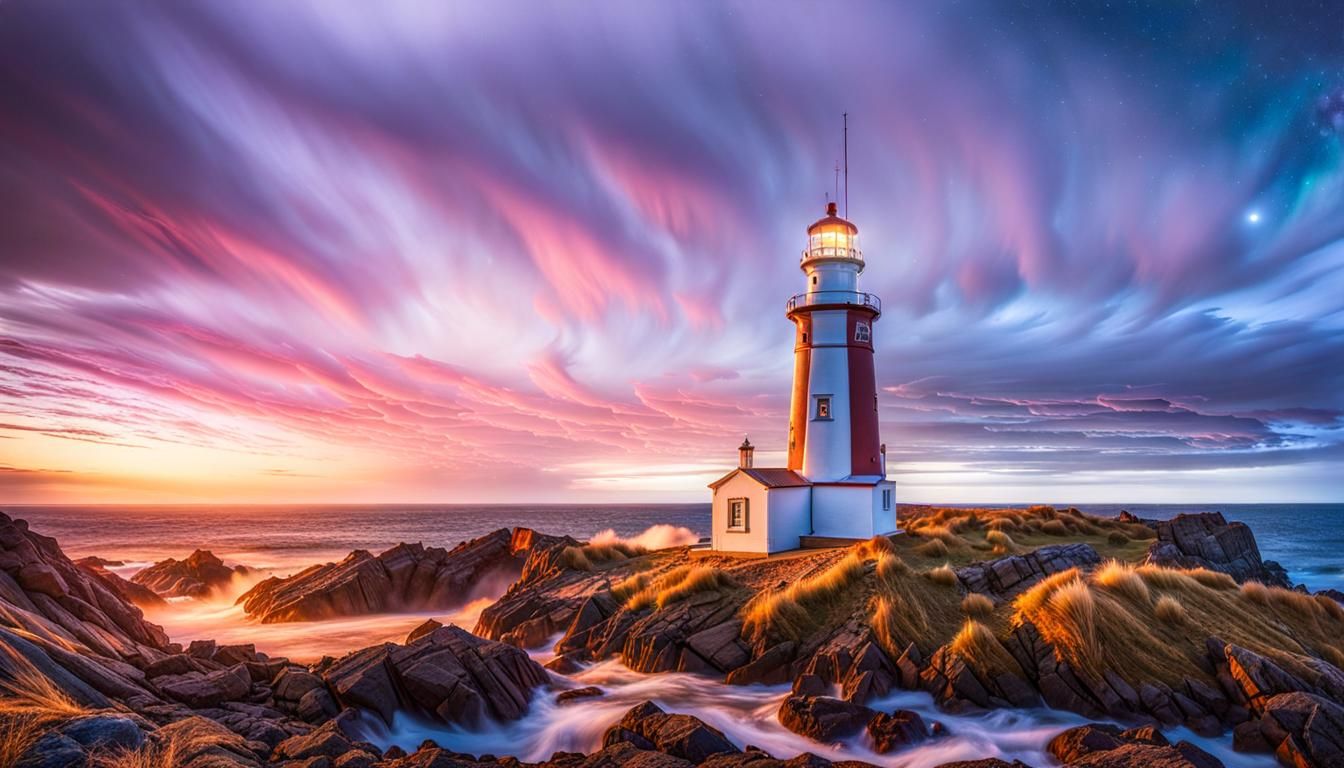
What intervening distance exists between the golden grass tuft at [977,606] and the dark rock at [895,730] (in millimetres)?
4656

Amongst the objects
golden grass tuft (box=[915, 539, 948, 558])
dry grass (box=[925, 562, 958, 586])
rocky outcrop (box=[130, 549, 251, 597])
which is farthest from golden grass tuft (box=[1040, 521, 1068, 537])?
rocky outcrop (box=[130, 549, 251, 597])

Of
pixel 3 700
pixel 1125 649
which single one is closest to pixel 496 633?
pixel 3 700

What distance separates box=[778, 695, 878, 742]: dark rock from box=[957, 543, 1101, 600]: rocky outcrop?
7050mm

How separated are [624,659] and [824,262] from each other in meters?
16.5

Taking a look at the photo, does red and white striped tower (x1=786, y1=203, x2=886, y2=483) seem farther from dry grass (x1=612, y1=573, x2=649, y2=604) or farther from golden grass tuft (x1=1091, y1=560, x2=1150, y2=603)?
golden grass tuft (x1=1091, y1=560, x2=1150, y2=603)

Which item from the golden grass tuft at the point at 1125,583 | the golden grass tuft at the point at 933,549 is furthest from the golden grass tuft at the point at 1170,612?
the golden grass tuft at the point at 933,549

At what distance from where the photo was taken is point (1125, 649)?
518 inches

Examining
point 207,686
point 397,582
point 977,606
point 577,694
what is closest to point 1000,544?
point 977,606

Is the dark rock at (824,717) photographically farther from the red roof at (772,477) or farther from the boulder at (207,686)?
the red roof at (772,477)

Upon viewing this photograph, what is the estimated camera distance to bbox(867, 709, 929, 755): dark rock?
10.9 metres

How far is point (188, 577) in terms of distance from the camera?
111 ft

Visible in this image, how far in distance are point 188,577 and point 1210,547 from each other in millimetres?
44610

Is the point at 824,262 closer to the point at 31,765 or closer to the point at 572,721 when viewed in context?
the point at 572,721

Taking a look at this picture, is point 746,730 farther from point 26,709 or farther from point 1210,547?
point 1210,547
